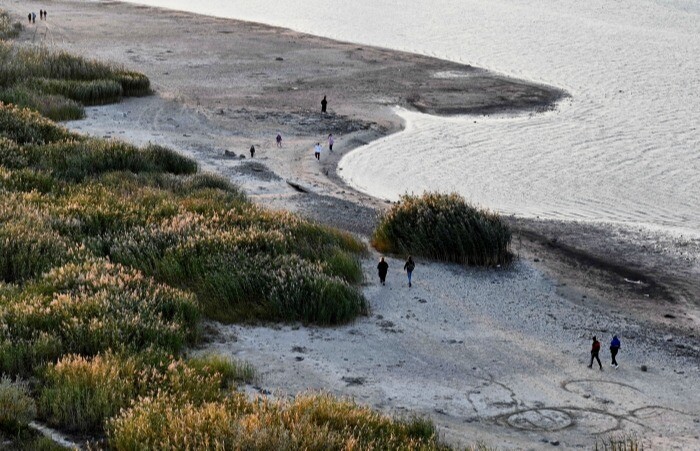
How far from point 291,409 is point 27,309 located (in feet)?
16.8

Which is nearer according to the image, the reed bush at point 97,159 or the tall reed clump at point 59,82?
the reed bush at point 97,159

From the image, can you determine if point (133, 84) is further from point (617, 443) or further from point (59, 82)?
point (617, 443)

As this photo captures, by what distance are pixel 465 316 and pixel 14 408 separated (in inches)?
406

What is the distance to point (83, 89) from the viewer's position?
40.8m

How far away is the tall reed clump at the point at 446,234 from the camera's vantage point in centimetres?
2370

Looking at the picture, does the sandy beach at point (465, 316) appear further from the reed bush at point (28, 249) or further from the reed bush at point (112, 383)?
the reed bush at point (28, 249)

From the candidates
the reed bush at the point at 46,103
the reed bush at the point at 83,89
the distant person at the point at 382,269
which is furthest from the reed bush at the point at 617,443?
the reed bush at the point at 83,89

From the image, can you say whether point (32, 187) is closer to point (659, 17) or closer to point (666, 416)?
point (666, 416)

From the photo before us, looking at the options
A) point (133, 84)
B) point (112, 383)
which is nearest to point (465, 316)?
point (112, 383)

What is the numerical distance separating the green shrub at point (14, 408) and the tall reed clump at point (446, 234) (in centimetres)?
1275

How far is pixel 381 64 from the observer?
55.1 m

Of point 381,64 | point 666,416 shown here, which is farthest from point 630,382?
point 381,64

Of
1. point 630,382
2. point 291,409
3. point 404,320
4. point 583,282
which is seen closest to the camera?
point 291,409

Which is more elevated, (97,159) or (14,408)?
(97,159)
